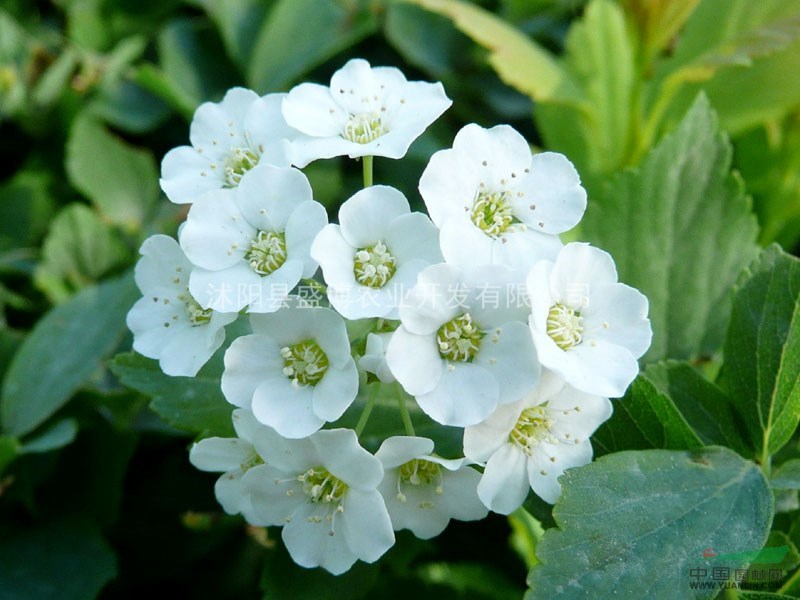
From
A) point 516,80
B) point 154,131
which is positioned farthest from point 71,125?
point 516,80

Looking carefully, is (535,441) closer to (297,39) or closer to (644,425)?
(644,425)

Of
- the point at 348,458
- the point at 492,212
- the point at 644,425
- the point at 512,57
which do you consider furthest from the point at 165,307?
the point at 512,57

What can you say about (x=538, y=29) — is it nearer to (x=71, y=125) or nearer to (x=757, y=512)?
(x=71, y=125)

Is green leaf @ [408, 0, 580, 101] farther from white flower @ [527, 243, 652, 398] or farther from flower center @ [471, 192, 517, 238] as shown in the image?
white flower @ [527, 243, 652, 398]

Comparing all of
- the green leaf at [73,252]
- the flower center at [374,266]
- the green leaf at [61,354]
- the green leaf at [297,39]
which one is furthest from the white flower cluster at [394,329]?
the green leaf at [297,39]

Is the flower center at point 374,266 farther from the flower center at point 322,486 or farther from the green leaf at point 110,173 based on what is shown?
the green leaf at point 110,173

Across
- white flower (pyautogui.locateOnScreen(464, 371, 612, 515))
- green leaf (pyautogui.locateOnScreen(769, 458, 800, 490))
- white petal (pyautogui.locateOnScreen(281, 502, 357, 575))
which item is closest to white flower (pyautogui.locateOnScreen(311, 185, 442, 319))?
white flower (pyautogui.locateOnScreen(464, 371, 612, 515))
